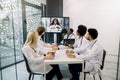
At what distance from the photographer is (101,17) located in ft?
16.8

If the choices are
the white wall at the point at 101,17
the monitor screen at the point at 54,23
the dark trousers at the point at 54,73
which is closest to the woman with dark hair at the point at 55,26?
the monitor screen at the point at 54,23

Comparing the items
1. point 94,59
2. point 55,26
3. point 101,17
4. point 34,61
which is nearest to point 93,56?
point 94,59

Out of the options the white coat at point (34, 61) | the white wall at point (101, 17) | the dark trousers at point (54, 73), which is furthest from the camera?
the white wall at point (101, 17)

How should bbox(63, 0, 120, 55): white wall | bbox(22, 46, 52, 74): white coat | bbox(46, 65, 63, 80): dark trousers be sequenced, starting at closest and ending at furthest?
bbox(22, 46, 52, 74): white coat
bbox(46, 65, 63, 80): dark trousers
bbox(63, 0, 120, 55): white wall

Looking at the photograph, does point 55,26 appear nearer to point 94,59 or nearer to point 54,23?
point 54,23

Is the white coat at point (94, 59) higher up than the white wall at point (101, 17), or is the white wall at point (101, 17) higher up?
the white wall at point (101, 17)

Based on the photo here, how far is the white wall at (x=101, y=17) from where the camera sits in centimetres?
498

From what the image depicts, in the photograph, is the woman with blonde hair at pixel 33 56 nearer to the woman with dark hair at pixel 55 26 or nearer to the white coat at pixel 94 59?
the white coat at pixel 94 59

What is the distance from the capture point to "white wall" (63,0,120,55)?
16.3ft

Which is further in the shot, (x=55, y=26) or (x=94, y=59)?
(x=55, y=26)

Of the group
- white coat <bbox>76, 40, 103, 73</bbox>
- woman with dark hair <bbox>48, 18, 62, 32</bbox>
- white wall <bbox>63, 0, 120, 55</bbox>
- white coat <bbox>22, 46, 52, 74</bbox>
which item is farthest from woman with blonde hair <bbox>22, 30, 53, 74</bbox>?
white wall <bbox>63, 0, 120, 55</bbox>

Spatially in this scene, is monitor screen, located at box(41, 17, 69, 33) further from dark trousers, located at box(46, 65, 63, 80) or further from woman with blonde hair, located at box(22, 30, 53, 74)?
woman with blonde hair, located at box(22, 30, 53, 74)

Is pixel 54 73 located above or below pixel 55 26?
below

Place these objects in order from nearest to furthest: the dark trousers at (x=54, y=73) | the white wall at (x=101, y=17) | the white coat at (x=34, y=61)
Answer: the white coat at (x=34, y=61) < the dark trousers at (x=54, y=73) < the white wall at (x=101, y=17)
